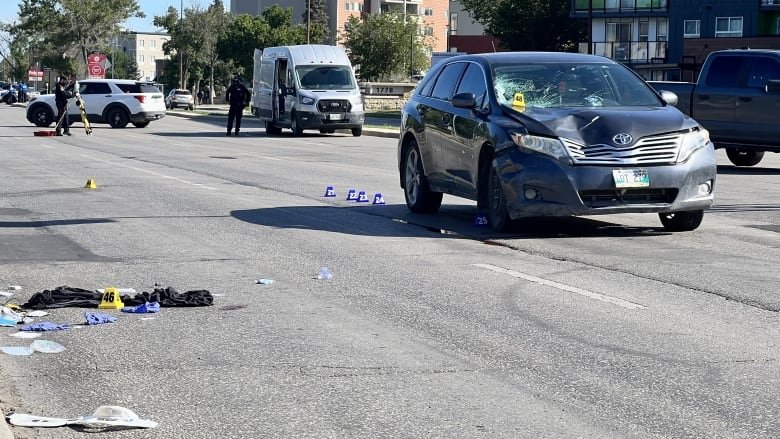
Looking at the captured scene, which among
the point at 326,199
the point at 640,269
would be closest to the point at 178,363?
the point at 640,269

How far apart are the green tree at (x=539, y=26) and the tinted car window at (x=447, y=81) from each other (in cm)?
6634

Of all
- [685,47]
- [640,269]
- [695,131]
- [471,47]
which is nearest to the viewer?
[640,269]

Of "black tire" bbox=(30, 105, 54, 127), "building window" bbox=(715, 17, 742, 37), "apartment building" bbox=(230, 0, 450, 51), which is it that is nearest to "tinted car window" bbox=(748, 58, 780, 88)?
"black tire" bbox=(30, 105, 54, 127)

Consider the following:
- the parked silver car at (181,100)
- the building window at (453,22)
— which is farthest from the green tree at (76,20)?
the building window at (453,22)

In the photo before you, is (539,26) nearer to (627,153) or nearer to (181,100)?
(181,100)

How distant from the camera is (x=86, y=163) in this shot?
25.3 metres

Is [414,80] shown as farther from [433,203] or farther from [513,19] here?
[433,203]

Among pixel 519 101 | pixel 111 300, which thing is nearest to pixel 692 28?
pixel 519 101

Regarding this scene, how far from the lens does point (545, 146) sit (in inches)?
469

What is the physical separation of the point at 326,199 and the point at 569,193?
568 centimetres

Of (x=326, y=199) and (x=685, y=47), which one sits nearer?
(x=326, y=199)

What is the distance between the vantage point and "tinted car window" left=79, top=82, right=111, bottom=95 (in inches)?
1900

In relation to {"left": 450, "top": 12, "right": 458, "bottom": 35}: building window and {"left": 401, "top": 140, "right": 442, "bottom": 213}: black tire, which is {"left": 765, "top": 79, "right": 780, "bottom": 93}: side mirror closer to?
{"left": 401, "top": 140, "right": 442, "bottom": 213}: black tire

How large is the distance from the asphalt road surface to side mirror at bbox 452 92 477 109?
A: 1251 millimetres
